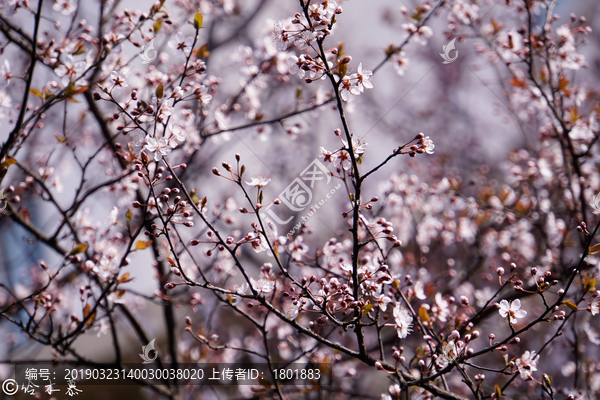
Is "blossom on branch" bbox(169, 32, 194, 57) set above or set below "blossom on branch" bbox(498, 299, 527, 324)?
above

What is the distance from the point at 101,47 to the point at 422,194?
321cm

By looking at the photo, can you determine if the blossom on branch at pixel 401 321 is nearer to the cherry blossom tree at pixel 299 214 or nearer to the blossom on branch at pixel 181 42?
the cherry blossom tree at pixel 299 214

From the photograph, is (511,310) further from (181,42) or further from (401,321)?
(181,42)

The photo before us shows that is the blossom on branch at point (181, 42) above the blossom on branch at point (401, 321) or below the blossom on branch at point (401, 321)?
above

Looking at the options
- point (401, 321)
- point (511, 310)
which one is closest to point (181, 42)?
point (401, 321)

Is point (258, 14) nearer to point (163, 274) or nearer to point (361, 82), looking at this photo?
point (163, 274)

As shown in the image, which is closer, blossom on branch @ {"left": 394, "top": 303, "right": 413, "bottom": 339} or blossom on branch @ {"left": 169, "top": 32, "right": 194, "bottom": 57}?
blossom on branch @ {"left": 394, "top": 303, "right": 413, "bottom": 339}

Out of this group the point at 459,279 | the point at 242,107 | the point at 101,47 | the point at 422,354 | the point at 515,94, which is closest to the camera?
the point at 422,354

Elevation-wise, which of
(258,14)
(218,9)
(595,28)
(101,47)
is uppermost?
(595,28)

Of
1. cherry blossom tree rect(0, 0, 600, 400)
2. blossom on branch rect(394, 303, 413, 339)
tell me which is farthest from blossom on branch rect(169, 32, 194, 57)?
blossom on branch rect(394, 303, 413, 339)

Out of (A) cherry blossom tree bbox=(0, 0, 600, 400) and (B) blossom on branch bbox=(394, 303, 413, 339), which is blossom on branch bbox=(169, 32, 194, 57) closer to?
(A) cherry blossom tree bbox=(0, 0, 600, 400)

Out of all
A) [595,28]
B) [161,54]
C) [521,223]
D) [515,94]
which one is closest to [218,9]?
[161,54]

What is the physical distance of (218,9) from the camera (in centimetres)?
408

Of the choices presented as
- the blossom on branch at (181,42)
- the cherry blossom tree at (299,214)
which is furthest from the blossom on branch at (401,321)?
the blossom on branch at (181,42)
